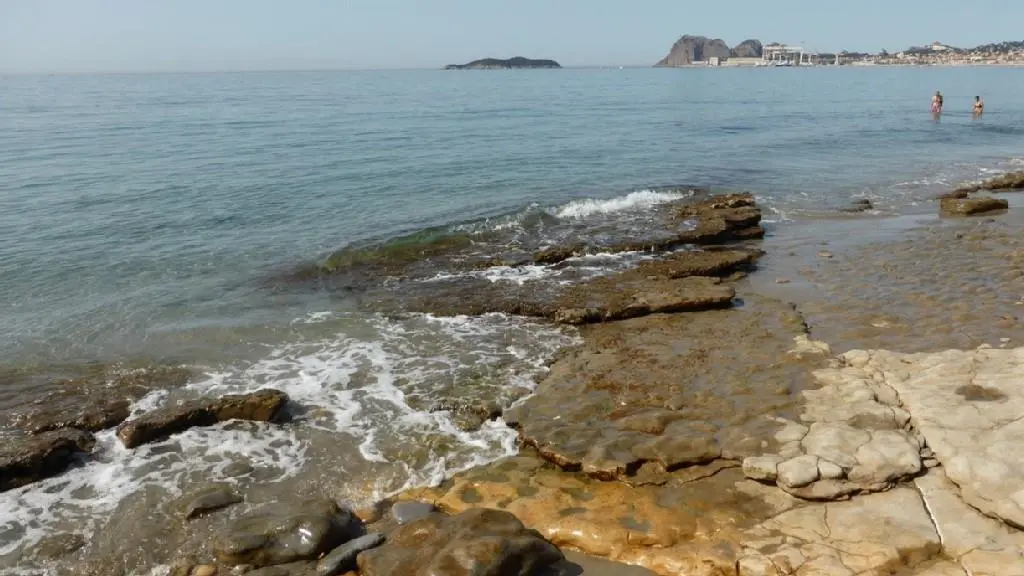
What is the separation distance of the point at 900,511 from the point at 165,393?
10.8 metres

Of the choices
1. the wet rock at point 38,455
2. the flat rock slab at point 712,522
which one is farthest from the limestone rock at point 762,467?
the wet rock at point 38,455

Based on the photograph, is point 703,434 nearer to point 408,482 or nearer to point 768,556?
point 768,556

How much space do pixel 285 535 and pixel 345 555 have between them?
85cm

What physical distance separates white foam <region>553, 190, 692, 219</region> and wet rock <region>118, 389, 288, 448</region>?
1404 cm

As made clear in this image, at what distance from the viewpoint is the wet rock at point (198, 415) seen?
9828 millimetres

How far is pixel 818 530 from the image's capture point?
6824 mm

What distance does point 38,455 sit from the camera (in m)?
9.16

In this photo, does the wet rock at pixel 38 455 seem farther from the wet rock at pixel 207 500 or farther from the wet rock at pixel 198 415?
the wet rock at pixel 207 500

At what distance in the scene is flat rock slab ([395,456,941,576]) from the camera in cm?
644

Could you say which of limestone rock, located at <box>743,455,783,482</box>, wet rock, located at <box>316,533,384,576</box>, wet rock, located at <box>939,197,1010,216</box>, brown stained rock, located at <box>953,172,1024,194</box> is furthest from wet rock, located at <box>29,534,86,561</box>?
brown stained rock, located at <box>953,172,1024,194</box>

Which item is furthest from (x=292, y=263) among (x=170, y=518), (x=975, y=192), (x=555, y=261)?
(x=975, y=192)

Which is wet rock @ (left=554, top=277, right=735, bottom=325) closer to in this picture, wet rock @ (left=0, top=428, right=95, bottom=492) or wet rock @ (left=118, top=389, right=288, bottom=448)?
Answer: wet rock @ (left=118, top=389, right=288, bottom=448)

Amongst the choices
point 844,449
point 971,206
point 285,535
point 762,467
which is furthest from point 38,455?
point 971,206

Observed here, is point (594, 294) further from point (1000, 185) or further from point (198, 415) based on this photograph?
point (1000, 185)
